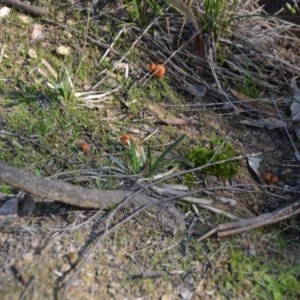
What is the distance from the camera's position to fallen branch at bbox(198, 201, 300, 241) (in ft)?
7.38

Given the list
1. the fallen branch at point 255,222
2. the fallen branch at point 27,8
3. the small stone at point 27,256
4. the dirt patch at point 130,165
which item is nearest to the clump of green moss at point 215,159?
the dirt patch at point 130,165

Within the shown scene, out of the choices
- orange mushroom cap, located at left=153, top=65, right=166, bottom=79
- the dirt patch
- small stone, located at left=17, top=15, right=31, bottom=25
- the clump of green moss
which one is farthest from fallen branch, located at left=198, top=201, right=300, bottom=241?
small stone, located at left=17, top=15, right=31, bottom=25

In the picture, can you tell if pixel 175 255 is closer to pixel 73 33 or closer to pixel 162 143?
pixel 162 143

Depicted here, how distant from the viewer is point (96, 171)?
Answer: 8.61 feet

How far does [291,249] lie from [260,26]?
5.89 feet

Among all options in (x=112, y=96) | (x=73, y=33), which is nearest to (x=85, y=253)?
(x=112, y=96)

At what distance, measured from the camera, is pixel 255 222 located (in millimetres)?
2344

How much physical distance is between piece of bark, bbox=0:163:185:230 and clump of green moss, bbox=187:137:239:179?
16.5 inches

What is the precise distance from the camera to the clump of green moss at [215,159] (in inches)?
109

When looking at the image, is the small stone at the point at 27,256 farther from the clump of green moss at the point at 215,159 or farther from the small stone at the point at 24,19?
the small stone at the point at 24,19

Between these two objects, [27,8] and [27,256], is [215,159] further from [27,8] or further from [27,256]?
[27,8]

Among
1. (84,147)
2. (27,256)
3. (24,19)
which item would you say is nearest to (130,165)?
(84,147)

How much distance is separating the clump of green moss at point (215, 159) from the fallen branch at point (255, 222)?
0.41 meters

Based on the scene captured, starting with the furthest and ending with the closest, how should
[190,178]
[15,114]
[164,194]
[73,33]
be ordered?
[73,33], [15,114], [190,178], [164,194]
